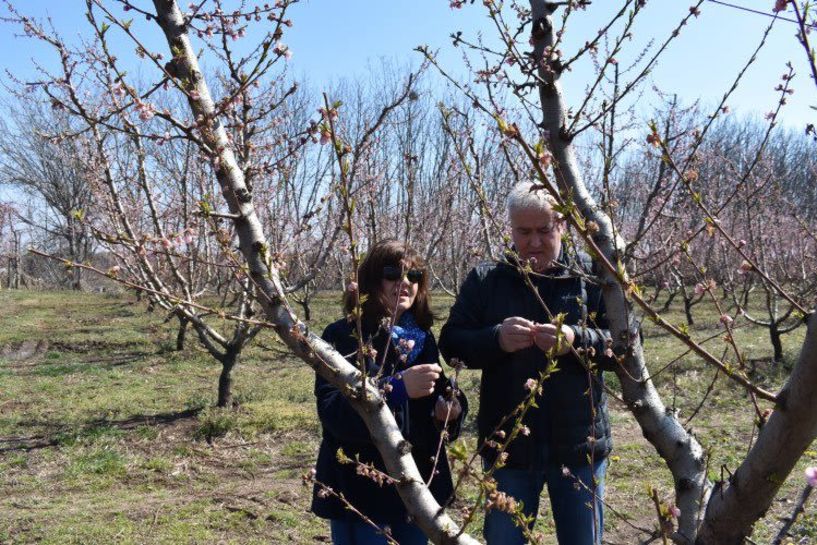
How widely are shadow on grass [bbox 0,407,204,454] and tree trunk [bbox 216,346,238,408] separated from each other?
0.24 metres

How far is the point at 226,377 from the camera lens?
6.96 metres

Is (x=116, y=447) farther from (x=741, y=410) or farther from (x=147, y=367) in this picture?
(x=741, y=410)

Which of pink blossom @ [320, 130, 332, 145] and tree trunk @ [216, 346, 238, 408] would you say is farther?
tree trunk @ [216, 346, 238, 408]

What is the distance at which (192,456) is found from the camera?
5.59 meters

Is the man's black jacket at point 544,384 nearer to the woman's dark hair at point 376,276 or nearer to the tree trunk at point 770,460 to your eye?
the woman's dark hair at point 376,276

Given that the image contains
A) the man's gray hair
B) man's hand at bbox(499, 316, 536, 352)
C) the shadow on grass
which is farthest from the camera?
the shadow on grass

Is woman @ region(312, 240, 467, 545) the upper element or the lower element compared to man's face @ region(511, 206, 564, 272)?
lower

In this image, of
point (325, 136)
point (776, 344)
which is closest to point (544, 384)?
point (325, 136)

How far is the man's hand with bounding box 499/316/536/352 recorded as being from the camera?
1812mm

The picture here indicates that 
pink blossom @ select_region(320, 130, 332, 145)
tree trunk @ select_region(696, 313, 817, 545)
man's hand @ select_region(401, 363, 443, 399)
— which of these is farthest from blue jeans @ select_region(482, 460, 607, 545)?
pink blossom @ select_region(320, 130, 332, 145)

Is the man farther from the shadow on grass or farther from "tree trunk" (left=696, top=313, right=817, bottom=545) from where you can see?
the shadow on grass

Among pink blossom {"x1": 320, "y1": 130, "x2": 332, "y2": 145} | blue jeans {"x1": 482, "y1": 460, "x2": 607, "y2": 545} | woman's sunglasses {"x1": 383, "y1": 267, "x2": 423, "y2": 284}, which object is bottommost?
blue jeans {"x1": 482, "y1": 460, "x2": 607, "y2": 545}

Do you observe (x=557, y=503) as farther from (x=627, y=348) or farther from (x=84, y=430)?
(x=84, y=430)

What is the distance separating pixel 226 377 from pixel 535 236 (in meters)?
5.60
